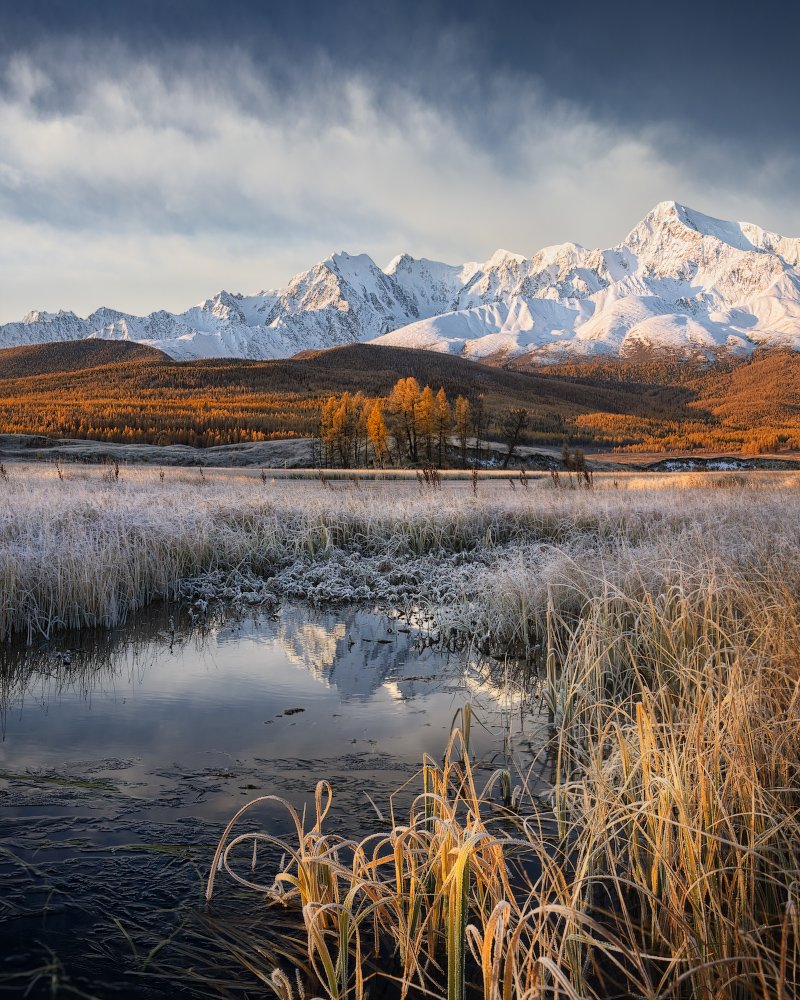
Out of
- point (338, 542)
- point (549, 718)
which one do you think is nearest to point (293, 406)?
point (338, 542)

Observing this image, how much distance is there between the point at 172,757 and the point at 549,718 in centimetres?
318

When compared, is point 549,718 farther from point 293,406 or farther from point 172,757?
point 293,406

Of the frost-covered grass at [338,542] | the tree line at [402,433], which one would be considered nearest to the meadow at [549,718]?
the frost-covered grass at [338,542]

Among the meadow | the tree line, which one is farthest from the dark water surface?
the tree line

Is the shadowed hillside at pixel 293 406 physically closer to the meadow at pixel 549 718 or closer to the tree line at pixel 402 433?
the tree line at pixel 402 433

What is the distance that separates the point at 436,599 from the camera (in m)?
10.3

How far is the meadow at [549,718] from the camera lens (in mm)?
2570

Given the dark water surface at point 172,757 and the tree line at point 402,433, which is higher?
the tree line at point 402,433

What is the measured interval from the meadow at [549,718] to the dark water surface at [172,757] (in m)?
0.23

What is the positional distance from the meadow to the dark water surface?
0.76ft

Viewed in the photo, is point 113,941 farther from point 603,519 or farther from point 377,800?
point 603,519

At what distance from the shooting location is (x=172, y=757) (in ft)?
16.5

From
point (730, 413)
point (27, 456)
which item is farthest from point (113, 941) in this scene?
point (730, 413)

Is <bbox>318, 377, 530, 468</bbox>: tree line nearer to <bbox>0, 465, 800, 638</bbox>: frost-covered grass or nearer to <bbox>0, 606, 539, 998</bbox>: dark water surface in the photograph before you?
<bbox>0, 465, 800, 638</bbox>: frost-covered grass
